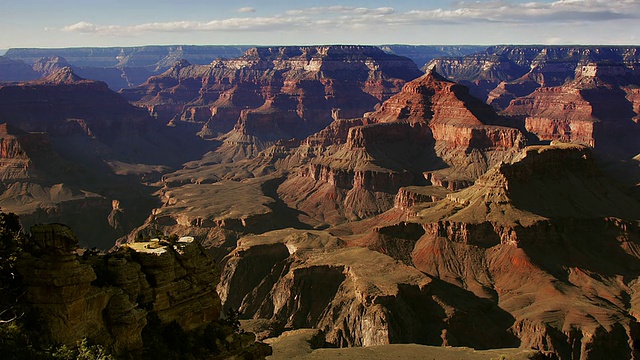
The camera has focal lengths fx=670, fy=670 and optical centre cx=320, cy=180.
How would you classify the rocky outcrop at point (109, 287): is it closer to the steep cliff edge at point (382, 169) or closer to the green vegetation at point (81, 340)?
the green vegetation at point (81, 340)

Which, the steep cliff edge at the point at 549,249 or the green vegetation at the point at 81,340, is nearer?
the green vegetation at the point at 81,340

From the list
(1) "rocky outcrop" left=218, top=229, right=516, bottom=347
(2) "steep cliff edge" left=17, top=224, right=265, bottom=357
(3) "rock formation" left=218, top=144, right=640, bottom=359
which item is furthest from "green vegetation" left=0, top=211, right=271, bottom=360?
(3) "rock formation" left=218, top=144, right=640, bottom=359

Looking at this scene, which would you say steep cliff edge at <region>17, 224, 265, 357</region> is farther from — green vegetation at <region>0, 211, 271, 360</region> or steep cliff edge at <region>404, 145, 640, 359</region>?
steep cliff edge at <region>404, 145, 640, 359</region>

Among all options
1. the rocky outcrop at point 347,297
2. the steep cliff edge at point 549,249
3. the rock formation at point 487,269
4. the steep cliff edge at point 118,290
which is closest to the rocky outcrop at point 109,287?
the steep cliff edge at point 118,290

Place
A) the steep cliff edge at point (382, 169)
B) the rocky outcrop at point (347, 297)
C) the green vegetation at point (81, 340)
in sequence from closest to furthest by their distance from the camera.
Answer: the green vegetation at point (81, 340)
the rocky outcrop at point (347, 297)
the steep cliff edge at point (382, 169)

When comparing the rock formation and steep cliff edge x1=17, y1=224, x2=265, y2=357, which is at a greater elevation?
steep cliff edge x1=17, y1=224, x2=265, y2=357

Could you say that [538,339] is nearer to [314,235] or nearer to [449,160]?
[314,235]

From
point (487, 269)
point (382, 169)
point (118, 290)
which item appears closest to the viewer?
point (118, 290)

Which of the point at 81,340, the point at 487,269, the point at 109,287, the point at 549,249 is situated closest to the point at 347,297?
the point at 487,269

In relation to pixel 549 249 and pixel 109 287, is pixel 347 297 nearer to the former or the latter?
pixel 549 249

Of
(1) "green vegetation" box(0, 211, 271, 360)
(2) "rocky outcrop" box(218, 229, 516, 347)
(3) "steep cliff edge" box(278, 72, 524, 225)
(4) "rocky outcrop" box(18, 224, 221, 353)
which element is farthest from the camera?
(3) "steep cliff edge" box(278, 72, 524, 225)
